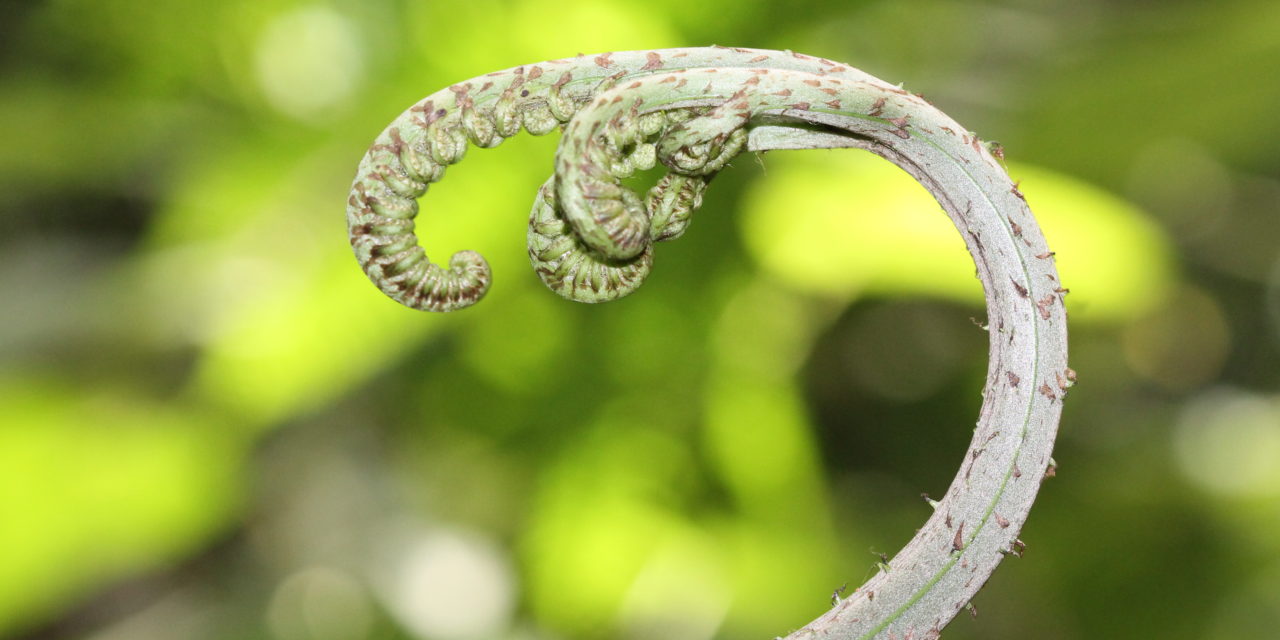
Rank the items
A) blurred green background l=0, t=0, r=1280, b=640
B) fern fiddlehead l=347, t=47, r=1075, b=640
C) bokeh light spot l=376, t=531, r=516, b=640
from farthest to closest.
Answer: bokeh light spot l=376, t=531, r=516, b=640
blurred green background l=0, t=0, r=1280, b=640
fern fiddlehead l=347, t=47, r=1075, b=640

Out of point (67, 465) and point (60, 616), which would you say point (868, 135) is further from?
point (60, 616)

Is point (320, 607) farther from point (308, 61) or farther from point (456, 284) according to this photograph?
point (456, 284)

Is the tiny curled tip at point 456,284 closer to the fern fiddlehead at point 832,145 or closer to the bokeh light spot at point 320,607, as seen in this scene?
the fern fiddlehead at point 832,145

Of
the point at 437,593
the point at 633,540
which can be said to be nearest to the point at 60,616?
the point at 437,593

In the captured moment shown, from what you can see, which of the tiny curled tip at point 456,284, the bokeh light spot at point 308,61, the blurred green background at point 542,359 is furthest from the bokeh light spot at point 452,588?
the tiny curled tip at point 456,284

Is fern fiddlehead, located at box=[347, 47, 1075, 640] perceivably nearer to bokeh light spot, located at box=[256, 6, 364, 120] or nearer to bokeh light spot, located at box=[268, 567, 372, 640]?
bokeh light spot, located at box=[256, 6, 364, 120]

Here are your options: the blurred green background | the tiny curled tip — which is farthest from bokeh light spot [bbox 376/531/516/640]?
the tiny curled tip

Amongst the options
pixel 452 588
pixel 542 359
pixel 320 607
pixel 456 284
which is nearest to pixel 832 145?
pixel 456 284
